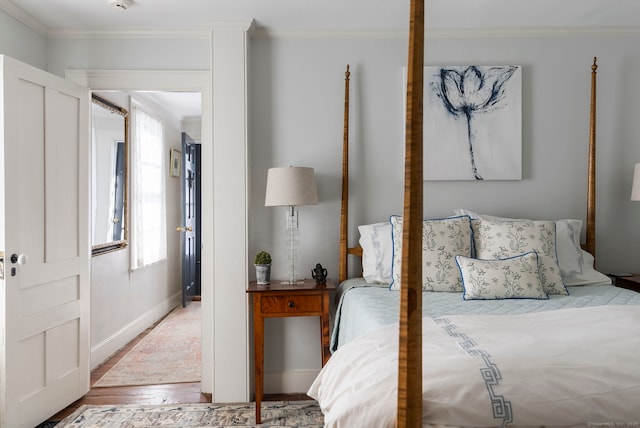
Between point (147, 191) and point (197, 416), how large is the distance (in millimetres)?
2790

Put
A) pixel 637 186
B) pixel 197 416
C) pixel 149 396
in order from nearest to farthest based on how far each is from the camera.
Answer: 1. pixel 197 416
2. pixel 637 186
3. pixel 149 396

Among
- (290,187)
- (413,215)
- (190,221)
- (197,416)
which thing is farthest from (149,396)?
(190,221)

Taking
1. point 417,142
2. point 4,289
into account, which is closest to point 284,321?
point 4,289

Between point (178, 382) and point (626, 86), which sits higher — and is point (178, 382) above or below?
below

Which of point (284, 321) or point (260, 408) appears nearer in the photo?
point (260, 408)

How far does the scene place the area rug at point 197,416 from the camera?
283 cm

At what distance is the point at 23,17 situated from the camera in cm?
298

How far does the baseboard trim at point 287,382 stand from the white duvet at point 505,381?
1.74 meters

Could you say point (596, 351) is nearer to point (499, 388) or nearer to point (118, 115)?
point (499, 388)

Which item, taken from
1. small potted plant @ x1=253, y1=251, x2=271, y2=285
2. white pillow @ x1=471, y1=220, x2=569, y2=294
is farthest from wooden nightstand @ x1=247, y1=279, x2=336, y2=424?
white pillow @ x1=471, y1=220, x2=569, y2=294

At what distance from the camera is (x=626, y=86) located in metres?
3.37

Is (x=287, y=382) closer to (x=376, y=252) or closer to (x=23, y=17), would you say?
(x=376, y=252)

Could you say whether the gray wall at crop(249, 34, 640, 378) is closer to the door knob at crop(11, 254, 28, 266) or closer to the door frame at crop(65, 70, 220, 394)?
the door frame at crop(65, 70, 220, 394)

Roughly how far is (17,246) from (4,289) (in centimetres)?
23
